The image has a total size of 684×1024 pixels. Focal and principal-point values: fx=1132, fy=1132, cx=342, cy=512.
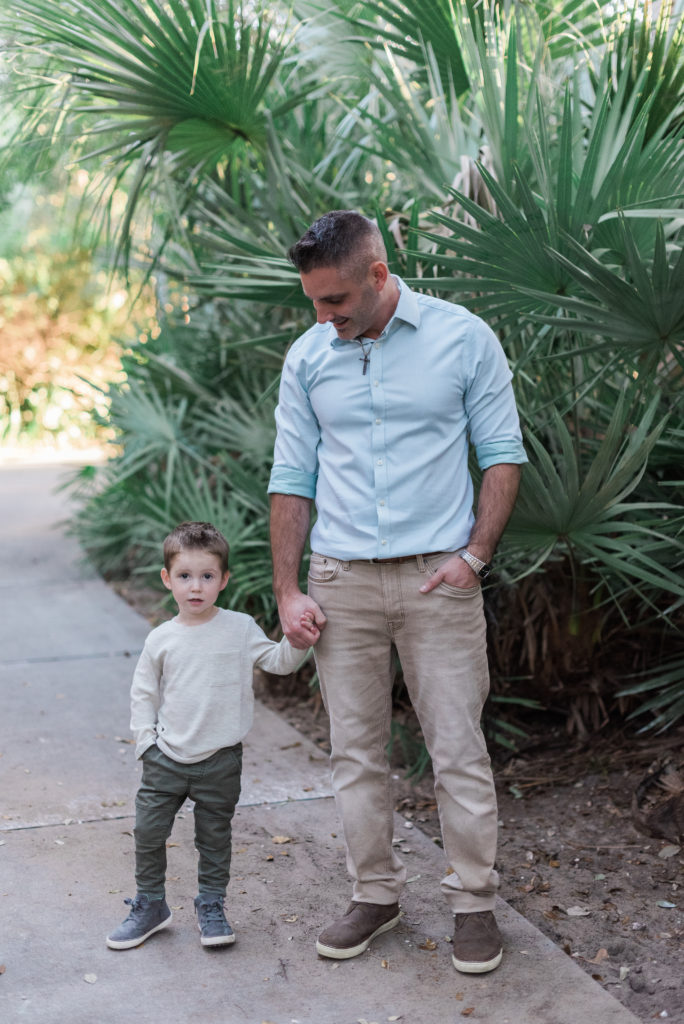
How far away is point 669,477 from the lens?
169 inches

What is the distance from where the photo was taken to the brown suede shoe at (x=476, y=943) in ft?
9.77

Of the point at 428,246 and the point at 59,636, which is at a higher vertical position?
the point at 428,246

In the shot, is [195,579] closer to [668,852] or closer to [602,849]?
[602,849]

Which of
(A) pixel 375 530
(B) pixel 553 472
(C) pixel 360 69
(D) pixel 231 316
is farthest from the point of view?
(D) pixel 231 316

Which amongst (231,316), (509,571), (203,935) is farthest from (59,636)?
(203,935)

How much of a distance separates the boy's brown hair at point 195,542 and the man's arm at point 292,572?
14 cm

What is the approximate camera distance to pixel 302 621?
300 centimetres

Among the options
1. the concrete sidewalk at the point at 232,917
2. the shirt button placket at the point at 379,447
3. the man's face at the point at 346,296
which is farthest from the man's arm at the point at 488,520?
the concrete sidewalk at the point at 232,917

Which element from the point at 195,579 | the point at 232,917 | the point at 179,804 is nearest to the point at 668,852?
the point at 232,917

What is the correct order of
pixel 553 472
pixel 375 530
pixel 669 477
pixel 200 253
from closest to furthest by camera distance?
pixel 375 530
pixel 553 472
pixel 669 477
pixel 200 253

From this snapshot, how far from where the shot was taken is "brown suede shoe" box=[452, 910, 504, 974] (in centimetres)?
298

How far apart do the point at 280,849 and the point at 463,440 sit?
1.64 m

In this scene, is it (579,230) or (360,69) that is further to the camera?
(360,69)

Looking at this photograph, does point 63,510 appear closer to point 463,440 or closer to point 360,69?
point 360,69
